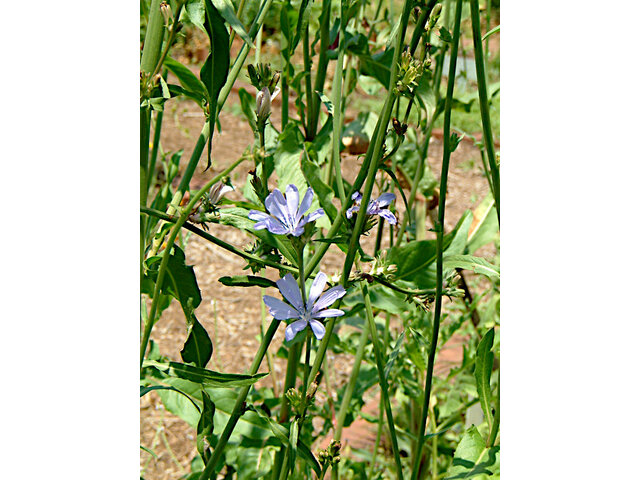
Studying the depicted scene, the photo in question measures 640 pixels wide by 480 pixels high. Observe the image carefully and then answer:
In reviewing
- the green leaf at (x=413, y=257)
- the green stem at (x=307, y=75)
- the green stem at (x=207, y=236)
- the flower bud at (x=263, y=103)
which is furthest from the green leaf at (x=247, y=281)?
the green stem at (x=307, y=75)

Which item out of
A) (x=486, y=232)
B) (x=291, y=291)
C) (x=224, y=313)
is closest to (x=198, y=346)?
(x=291, y=291)

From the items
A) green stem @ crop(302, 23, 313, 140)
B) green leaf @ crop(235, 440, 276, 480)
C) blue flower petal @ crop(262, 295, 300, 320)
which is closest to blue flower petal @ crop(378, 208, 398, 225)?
Result: blue flower petal @ crop(262, 295, 300, 320)

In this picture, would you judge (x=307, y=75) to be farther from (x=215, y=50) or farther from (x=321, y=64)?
(x=215, y=50)

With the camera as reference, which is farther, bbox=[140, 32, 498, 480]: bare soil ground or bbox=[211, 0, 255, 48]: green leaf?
bbox=[140, 32, 498, 480]: bare soil ground

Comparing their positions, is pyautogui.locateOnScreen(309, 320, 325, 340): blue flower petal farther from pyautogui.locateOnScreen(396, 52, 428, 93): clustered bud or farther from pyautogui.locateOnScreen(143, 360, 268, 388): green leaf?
pyautogui.locateOnScreen(396, 52, 428, 93): clustered bud

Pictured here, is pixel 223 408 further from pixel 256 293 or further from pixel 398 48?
pixel 256 293

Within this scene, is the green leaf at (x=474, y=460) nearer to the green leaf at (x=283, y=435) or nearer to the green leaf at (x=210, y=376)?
the green leaf at (x=283, y=435)
